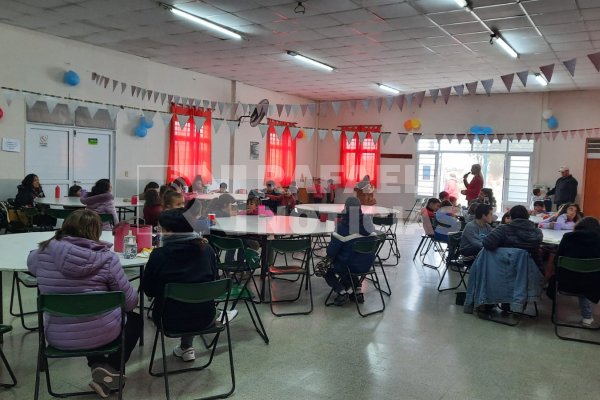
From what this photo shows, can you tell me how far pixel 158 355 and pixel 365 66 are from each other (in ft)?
22.5

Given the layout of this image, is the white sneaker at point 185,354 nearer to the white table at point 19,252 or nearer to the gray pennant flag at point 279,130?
the white table at point 19,252

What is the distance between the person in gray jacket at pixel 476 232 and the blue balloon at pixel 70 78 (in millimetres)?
6161

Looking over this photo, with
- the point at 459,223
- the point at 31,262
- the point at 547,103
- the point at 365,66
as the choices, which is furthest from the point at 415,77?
the point at 31,262

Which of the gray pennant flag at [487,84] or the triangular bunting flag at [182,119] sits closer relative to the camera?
the gray pennant flag at [487,84]

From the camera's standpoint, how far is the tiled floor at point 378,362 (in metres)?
2.88

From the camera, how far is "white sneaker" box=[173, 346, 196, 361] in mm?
3221

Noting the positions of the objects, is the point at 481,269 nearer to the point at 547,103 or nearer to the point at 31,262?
the point at 31,262

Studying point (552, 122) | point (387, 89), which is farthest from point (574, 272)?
point (552, 122)

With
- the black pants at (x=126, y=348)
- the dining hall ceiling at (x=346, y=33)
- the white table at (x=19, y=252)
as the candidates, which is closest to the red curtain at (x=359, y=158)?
the dining hall ceiling at (x=346, y=33)

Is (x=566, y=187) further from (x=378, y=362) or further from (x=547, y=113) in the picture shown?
(x=378, y=362)

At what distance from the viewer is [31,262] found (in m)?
2.51

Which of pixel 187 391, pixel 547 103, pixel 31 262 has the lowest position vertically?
pixel 187 391

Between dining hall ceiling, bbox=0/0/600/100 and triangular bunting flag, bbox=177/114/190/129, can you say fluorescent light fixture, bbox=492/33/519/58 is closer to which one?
dining hall ceiling, bbox=0/0/600/100

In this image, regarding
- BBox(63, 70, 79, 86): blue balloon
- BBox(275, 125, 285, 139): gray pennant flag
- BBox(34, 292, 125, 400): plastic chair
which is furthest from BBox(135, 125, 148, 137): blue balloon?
BBox(34, 292, 125, 400): plastic chair
